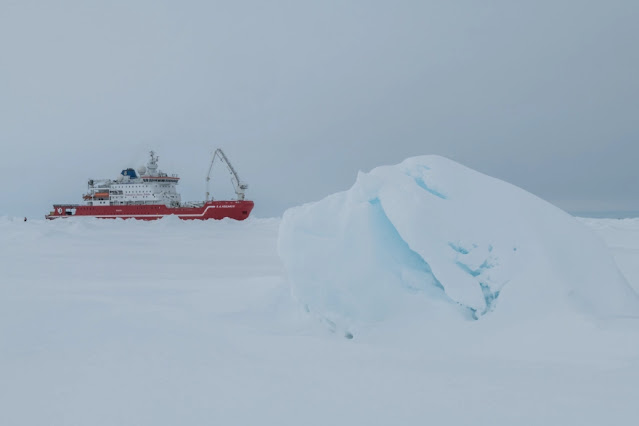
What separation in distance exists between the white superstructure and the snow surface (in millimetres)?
42262

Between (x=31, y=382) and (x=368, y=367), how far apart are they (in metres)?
2.70

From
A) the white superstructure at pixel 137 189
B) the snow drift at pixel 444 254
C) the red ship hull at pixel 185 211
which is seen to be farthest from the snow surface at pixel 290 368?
Result: the white superstructure at pixel 137 189

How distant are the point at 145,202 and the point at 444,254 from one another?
4534 centimetres

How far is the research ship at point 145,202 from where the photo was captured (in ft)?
144

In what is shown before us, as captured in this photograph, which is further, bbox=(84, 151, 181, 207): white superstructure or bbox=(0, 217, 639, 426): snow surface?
bbox=(84, 151, 181, 207): white superstructure

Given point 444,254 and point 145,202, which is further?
point 145,202

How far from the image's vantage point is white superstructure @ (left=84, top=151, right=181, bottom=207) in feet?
153

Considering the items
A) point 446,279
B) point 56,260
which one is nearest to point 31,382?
point 446,279

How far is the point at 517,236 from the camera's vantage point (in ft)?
15.9

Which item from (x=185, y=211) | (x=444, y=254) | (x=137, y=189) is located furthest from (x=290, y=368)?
(x=137, y=189)

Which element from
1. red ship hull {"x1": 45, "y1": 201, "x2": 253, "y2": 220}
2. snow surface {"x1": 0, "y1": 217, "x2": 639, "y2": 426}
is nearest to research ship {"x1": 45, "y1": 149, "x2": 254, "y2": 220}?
red ship hull {"x1": 45, "y1": 201, "x2": 253, "y2": 220}

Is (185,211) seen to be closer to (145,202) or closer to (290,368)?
(145,202)

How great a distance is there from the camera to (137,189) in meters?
46.8

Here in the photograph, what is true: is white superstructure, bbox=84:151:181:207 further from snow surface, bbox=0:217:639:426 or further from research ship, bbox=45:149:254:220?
snow surface, bbox=0:217:639:426
